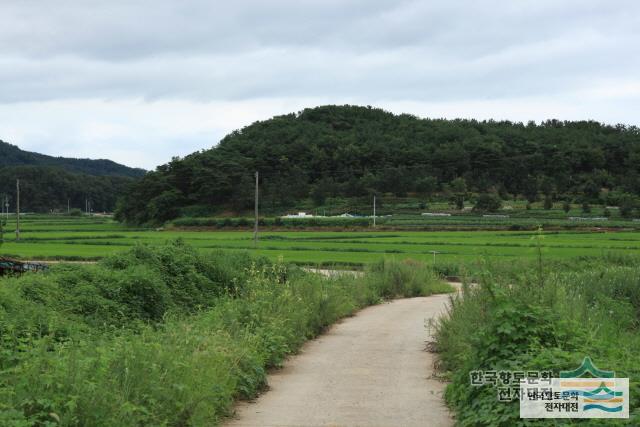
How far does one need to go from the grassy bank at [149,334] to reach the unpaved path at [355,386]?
0.42 m

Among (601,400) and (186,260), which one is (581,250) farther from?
(601,400)

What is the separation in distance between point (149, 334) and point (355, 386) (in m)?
3.03

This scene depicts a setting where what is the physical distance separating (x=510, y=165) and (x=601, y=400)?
112 metres

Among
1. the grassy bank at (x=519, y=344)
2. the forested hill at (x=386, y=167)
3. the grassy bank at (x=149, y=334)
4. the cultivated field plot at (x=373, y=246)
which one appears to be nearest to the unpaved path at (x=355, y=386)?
the grassy bank at (x=149, y=334)

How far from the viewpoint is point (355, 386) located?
34.2ft

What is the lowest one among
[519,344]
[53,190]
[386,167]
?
[519,344]

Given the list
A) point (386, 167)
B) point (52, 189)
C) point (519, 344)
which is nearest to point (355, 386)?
point (519, 344)

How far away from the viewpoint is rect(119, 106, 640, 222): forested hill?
108m

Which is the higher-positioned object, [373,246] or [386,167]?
[386,167]

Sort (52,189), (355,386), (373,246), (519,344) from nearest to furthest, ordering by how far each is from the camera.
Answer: (519,344), (355,386), (373,246), (52,189)

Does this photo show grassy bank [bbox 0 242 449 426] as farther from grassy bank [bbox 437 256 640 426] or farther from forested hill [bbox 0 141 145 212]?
Result: forested hill [bbox 0 141 145 212]

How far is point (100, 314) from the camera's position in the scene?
14047 mm

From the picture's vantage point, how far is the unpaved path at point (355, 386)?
8.62 meters

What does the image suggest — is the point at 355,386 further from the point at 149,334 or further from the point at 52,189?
the point at 52,189
